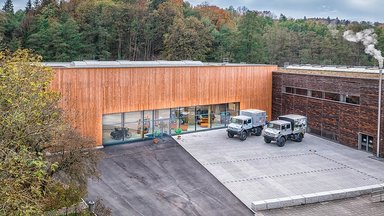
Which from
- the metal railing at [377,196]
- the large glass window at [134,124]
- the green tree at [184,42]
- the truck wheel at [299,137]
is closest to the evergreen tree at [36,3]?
the green tree at [184,42]

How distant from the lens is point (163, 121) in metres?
29.3

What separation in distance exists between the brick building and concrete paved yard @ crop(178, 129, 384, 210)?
1.05m

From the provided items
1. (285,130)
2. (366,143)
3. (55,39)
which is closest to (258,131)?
(285,130)

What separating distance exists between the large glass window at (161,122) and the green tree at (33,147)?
42.0 feet

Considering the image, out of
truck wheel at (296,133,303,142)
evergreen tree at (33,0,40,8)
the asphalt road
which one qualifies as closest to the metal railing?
the asphalt road

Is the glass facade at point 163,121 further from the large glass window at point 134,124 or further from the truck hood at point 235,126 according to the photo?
the truck hood at point 235,126

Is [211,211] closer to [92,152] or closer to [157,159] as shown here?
[92,152]

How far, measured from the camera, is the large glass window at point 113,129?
2675 cm

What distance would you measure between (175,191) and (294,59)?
52.8 meters

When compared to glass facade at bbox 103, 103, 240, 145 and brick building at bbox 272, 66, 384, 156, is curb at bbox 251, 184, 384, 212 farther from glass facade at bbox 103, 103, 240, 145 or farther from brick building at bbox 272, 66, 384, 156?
glass facade at bbox 103, 103, 240, 145

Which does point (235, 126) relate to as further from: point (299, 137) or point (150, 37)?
point (150, 37)

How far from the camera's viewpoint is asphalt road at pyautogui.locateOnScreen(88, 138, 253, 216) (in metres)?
18.0

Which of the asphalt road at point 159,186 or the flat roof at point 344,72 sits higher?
the flat roof at point 344,72

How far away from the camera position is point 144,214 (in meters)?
17.3
